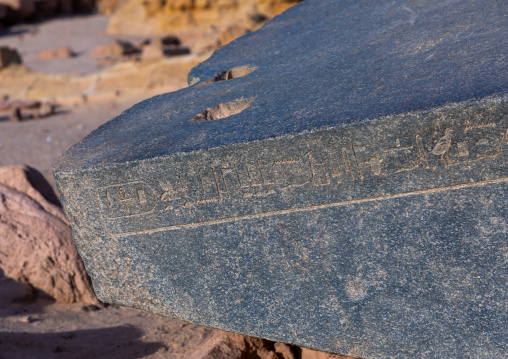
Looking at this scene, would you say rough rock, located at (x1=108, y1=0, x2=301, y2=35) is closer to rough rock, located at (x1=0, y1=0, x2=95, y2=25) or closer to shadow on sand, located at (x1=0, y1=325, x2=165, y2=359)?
rough rock, located at (x1=0, y1=0, x2=95, y2=25)

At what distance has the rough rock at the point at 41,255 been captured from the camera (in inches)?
107

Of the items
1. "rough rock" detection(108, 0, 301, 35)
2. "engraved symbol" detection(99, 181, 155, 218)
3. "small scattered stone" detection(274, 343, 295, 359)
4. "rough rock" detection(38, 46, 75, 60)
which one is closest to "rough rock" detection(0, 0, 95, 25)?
"rough rock" detection(108, 0, 301, 35)

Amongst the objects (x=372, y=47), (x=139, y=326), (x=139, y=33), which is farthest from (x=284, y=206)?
(x=139, y=33)

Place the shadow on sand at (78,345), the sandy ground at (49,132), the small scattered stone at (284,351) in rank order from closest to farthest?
the small scattered stone at (284,351)
the shadow on sand at (78,345)
the sandy ground at (49,132)

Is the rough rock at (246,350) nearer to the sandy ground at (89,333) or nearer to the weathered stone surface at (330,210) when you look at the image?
the weathered stone surface at (330,210)

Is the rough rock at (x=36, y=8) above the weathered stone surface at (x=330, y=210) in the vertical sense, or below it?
above

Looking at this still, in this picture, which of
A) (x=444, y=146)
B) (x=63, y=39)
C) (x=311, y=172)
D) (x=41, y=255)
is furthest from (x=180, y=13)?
(x=444, y=146)

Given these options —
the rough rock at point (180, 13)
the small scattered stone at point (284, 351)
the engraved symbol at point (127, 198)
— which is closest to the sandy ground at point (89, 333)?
the small scattered stone at point (284, 351)

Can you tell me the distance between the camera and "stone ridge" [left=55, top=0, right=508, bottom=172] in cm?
159

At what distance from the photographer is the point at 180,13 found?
11.3m

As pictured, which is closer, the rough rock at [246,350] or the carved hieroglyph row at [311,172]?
the carved hieroglyph row at [311,172]

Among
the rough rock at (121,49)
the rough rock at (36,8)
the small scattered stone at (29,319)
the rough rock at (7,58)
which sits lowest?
the small scattered stone at (29,319)

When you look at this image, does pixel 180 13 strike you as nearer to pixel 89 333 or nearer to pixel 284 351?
pixel 89 333

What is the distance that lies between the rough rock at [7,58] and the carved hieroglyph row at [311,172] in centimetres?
877
